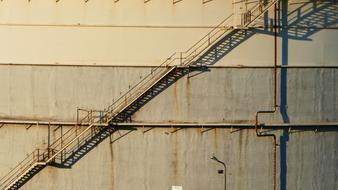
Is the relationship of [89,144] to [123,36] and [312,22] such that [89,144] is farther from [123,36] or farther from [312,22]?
[312,22]

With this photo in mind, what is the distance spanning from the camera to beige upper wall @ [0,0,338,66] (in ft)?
45.9

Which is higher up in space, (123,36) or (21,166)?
(123,36)

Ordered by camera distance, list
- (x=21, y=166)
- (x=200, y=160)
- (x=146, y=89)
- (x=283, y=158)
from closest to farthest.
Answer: (x=146, y=89) → (x=200, y=160) → (x=283, y=158) → (x=21, y=166)

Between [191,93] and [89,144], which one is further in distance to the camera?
[89,144]

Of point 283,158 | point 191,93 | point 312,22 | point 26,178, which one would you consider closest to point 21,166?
point 26,178

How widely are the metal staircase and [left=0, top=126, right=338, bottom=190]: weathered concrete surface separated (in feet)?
1.25

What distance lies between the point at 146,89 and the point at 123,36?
5.38 feet

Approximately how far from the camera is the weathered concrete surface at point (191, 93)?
1397cm

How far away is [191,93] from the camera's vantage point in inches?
551

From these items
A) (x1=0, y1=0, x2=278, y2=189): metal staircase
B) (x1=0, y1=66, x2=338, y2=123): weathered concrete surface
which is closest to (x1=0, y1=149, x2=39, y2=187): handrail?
(x1=0, y1=0, x2=278, y2=189): metal staircase

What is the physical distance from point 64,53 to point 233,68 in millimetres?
4788

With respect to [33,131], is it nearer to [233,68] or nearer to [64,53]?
[64,53]

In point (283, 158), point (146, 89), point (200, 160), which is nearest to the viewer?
point (146, 89)

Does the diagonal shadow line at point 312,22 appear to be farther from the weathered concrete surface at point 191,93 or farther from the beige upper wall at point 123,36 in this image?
the weathered concrete surface at point 191,93
